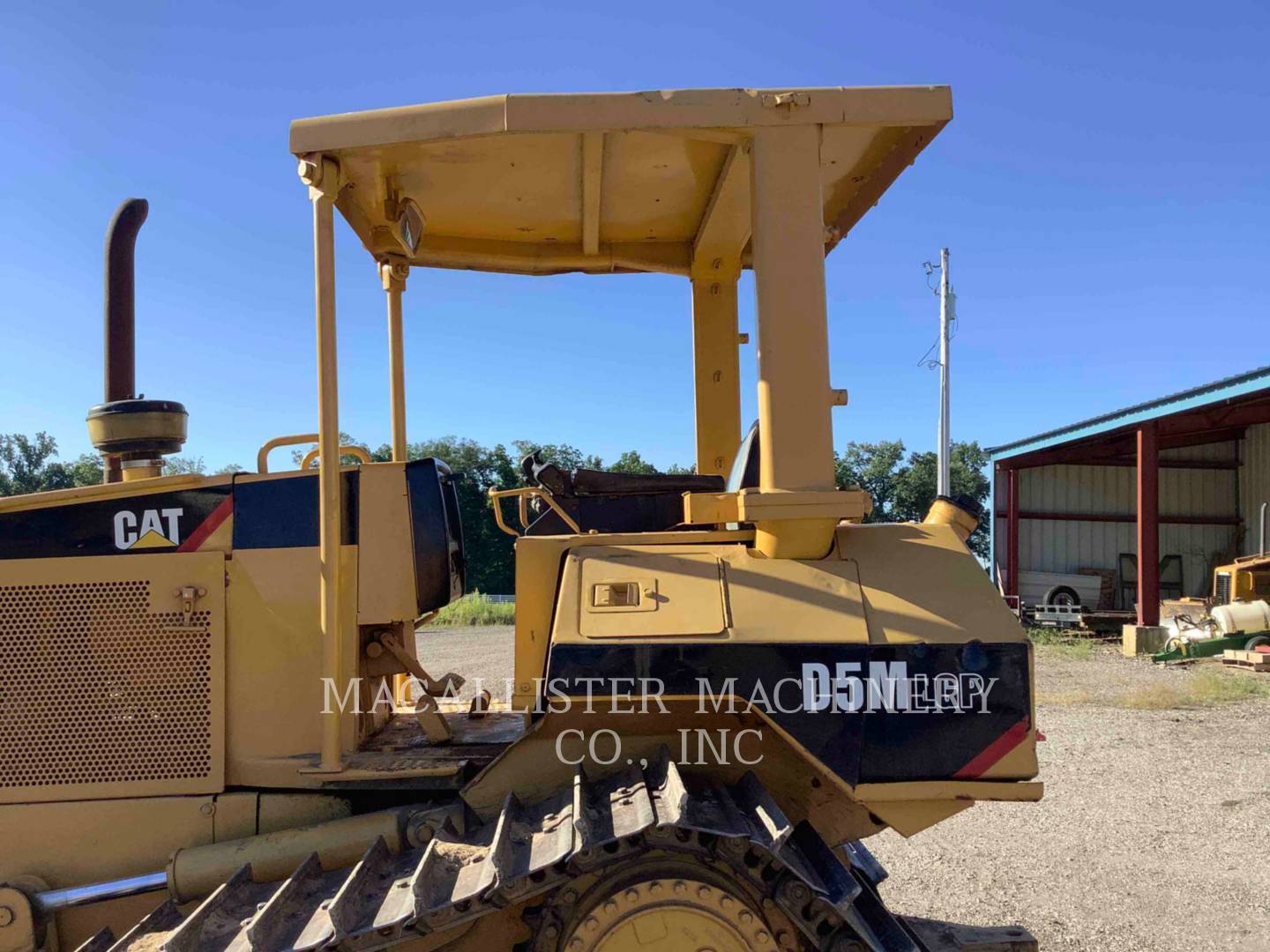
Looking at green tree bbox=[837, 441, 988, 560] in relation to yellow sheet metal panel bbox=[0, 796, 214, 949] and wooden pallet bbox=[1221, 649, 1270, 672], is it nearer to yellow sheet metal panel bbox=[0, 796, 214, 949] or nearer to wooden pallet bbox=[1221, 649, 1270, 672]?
wooden pallet bbox=[1221, 649, 1270, 672]

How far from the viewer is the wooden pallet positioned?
1280cm

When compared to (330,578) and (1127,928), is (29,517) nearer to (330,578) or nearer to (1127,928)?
(330,578)

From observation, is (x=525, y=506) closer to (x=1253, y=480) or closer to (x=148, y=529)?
(x=148, y=529)

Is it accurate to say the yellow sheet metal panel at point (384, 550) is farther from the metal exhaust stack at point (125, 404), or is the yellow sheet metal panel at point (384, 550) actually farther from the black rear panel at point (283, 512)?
the metal exhaust stack at point (125, 404)

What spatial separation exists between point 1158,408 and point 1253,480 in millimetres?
8974

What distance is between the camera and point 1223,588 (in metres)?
16.9

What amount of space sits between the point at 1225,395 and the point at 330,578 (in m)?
17.2

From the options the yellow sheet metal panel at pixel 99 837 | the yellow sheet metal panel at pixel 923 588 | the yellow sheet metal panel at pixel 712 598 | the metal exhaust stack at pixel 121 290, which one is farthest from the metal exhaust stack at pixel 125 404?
the yellow sheet metal panel at pixel 923 588

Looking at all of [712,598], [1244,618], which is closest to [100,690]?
[712,598]

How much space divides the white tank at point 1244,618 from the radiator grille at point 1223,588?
1663mm

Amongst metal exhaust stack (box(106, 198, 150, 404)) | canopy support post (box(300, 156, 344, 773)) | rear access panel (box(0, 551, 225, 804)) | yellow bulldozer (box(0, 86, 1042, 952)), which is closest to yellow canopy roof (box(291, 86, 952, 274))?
yellow bulldozer (box(0, 86, 1042, 952))

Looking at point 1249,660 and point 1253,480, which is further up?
point 1253,480

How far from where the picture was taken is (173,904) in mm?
2664

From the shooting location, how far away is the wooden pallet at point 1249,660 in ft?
42.0
